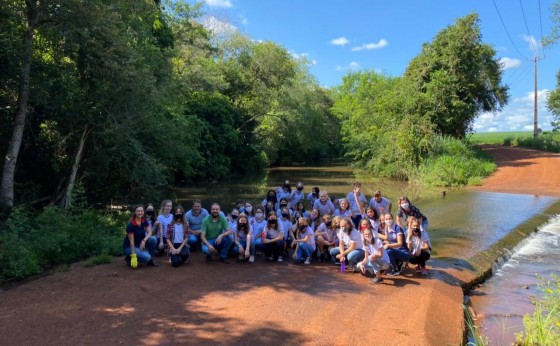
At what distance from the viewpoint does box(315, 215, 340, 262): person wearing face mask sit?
9242 millimetres

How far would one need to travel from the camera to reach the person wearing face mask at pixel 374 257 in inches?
313

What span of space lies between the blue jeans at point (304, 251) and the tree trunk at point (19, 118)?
6.97 m

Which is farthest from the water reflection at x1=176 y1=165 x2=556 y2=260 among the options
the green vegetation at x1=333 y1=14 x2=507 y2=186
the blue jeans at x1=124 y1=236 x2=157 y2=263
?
the blue jeans at x1=124 y1=236 x2=157 y2=263

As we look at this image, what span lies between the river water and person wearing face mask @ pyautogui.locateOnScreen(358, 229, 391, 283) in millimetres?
1716

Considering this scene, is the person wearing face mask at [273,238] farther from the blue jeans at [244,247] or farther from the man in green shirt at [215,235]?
the man in green shirt at [215,235]

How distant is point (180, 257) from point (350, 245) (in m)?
3.45

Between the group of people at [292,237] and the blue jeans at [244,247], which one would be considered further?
the blue jeans at [244,247]

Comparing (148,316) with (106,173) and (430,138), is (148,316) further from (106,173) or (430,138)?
(430,138)

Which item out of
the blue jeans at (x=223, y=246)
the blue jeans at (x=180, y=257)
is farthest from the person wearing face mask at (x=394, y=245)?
the blue jeans at (x=180, y=257)

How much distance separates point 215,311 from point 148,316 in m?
0.94

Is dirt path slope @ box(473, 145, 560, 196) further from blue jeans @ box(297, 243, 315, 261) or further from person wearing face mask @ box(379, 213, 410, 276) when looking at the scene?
blue jeans @ box(297, 243, 315, 261)

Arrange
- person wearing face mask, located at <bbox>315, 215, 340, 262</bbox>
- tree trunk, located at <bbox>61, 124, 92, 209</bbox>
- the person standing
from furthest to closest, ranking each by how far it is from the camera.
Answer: tree trunk, located at <bbox>61, 124, 92, 209</bbox> < the person standing < person wearing face mask, located at <bbox>315, 215, 340, 262</bbox>

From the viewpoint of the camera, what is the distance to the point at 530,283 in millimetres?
8789

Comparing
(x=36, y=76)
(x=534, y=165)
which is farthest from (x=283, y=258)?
(x=534, y=165)
